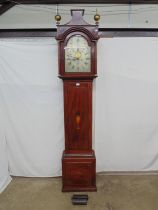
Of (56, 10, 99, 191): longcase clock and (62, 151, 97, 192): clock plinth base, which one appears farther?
(62, 151, 97, 192): clock plinth base

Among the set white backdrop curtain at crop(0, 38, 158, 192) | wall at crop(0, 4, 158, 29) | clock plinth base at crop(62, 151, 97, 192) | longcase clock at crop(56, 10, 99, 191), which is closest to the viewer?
longcase clock at crop(56, 10, 99, 191)

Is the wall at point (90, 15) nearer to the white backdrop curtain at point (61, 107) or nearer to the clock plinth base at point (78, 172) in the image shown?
the white backdrop curtain at point (61, 107)

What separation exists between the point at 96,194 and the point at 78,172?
30cm

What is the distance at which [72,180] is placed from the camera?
2.29 meters

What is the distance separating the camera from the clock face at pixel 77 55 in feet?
6.77

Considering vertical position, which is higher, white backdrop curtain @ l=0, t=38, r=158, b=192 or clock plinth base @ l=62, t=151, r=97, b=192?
white backdrop curtain @ l=0, t=38, r=158, b=192

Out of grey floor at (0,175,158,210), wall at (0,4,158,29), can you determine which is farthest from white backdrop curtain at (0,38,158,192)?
wall at (0,4,158,29)

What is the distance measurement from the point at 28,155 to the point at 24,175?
27 cm

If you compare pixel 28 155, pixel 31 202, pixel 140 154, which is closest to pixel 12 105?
pixel 28 155

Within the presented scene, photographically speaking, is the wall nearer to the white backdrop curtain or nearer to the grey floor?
the white backdrop curtain

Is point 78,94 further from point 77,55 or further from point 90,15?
point 90,15

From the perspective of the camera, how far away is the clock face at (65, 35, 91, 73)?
2062mm

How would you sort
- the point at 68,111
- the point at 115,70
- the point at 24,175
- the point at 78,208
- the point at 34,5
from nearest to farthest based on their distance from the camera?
the point at 78,208, the point at 68,111, the point at 115,70, the point at 24,175, the point at 34,5

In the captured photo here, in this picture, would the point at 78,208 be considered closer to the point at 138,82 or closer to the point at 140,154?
the point at 140,154
